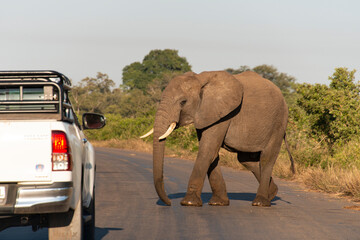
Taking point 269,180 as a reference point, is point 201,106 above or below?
above

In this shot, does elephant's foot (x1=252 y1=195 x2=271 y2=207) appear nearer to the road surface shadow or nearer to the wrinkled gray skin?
the wrinkled gray skin

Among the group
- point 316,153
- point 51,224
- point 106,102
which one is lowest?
→ point 106,102

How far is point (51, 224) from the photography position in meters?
6.69

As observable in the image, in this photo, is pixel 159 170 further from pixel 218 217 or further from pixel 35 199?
pixel 35 199

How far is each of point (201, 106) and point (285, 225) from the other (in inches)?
131

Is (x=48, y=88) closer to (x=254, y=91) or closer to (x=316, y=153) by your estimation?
(x=254, y=91)

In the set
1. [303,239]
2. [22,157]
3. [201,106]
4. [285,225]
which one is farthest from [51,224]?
[201,106]

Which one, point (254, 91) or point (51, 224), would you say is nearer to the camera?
point (51, 224)

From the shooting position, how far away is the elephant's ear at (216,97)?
12.3 meters

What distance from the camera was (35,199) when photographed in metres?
6.25

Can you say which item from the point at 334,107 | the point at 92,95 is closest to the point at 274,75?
the point at 92,95

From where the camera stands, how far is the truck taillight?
20.7 feet

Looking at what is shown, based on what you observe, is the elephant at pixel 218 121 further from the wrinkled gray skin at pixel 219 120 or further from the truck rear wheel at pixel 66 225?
the truck rear wheel at pixel 66 225

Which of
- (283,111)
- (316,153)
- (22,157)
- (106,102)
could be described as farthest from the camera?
(106,102)
